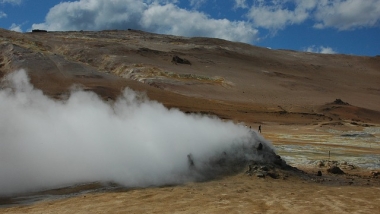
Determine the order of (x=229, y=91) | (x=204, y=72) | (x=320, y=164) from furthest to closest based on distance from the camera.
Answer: (x=204, y=72), (x=229, y=91), (x=320, y=164)

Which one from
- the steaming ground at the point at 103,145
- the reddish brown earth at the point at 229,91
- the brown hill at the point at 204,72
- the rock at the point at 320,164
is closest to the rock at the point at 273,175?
the reddish brown earth at the point at 229,91

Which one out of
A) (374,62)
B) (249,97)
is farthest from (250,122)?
(374,62)

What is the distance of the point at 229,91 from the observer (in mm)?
56938

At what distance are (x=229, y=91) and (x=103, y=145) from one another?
44.8 meters

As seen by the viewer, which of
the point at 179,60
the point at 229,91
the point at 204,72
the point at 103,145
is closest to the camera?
the point at 103,145

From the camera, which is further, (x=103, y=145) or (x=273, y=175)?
(x=103, y=145)

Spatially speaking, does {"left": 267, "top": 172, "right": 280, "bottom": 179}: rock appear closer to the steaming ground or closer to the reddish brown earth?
the reddish brown earth

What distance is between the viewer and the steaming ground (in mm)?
11477

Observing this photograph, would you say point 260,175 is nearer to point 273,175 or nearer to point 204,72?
point 273,175

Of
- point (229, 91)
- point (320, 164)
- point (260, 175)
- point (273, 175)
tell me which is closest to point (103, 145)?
point (260, 175)

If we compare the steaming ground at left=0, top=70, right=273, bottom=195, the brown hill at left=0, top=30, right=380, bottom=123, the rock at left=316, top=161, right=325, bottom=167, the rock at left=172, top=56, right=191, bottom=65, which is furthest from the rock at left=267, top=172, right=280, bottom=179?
the rock at left=172, top=56, right=191, bottom=65

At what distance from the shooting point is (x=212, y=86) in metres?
58.1

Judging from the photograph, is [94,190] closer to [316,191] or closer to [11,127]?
[11,127]

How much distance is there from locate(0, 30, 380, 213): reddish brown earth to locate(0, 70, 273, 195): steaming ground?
1304 millimetres
